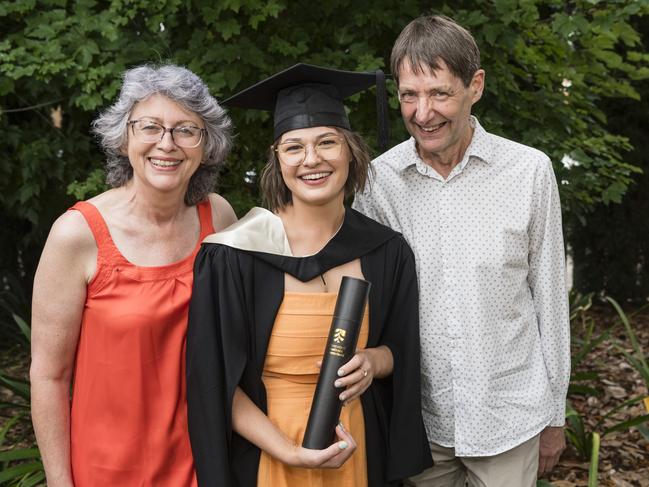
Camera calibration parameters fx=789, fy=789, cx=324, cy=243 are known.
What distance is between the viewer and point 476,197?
260cm

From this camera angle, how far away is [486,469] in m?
2.65

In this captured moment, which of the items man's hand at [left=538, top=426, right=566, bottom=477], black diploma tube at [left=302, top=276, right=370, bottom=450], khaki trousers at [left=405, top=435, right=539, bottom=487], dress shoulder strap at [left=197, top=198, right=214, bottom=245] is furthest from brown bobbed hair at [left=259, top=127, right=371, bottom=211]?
man's hand at [left=538, top=426, right=566, bottom=477]

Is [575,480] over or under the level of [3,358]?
under

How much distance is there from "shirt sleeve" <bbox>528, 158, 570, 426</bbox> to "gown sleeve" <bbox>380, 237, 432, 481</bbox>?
1.43ft

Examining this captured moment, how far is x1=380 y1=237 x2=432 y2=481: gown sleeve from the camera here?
8.25ft

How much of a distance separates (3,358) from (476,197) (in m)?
4.54

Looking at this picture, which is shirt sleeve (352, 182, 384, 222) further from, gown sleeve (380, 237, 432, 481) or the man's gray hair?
the man's gray hair

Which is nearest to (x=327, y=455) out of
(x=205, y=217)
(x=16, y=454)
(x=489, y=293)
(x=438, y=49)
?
(x=489, y=293)

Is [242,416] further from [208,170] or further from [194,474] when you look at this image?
[208,170]

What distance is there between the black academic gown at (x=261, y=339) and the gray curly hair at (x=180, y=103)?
0.40 m

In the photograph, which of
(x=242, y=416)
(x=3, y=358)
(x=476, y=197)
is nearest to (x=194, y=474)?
(x=242, y=416)

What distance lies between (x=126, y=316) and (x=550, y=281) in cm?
137

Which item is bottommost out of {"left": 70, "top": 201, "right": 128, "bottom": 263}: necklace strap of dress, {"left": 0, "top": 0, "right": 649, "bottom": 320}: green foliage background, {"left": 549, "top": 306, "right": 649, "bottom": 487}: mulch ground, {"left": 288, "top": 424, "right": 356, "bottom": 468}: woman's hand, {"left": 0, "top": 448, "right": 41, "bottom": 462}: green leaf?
Answer: {"left": 549, "top": 306, "right": 649, "bottom": 487}: mulch ground

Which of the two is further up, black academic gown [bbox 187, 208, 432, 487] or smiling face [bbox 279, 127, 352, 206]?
smiling face [bbox 279, 127, 352, 206]
